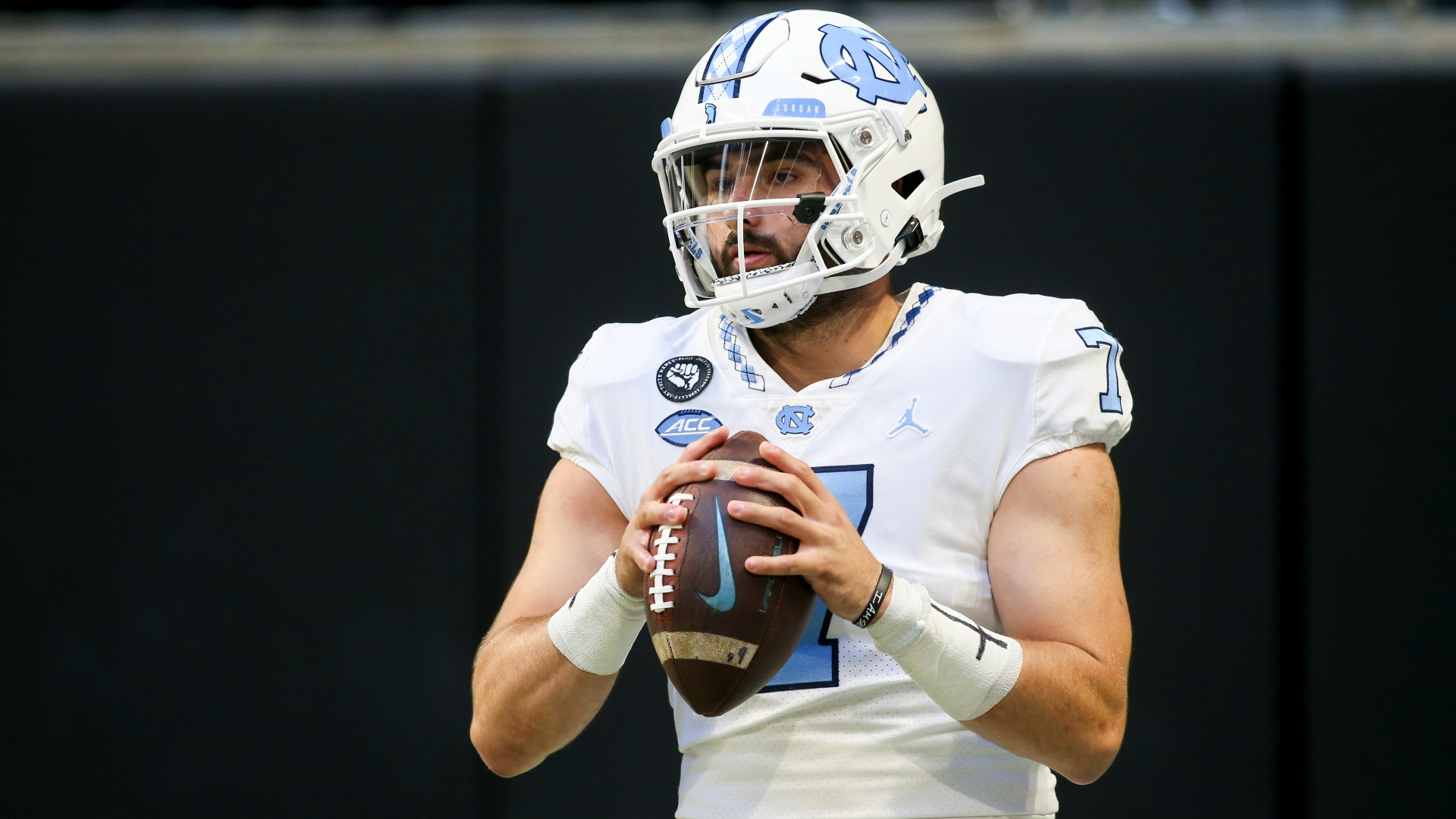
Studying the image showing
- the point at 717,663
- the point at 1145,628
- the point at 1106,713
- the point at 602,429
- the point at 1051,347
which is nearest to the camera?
the point at 717,663

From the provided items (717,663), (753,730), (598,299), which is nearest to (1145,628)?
(598,299)

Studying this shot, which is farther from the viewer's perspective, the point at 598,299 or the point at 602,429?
the point at 598,299

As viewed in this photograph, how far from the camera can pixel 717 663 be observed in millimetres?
1256

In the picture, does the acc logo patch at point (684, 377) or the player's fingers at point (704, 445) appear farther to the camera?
the acc logo patch at point (684, 377)

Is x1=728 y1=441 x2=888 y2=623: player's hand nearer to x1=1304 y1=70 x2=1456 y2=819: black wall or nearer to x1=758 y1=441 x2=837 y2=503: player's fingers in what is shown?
x1=758 y1=441 x2=837 y2=503: player's fingers

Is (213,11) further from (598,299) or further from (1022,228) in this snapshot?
(1022,228)

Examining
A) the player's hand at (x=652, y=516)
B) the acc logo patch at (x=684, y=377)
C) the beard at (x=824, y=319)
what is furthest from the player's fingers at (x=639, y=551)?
the beard at (x=824, y=319)

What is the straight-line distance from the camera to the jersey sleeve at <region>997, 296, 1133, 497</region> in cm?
145

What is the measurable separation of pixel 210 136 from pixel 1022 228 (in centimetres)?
173

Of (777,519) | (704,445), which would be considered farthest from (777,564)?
(704,445)

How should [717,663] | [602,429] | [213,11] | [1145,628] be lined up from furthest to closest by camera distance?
[213,11], [1145,628], [602,429], [717,663]

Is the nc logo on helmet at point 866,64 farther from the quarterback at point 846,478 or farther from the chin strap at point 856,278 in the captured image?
the chin strap at point 856,278

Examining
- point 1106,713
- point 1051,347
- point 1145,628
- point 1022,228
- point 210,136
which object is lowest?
point 1145,628

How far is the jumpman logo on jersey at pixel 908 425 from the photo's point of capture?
1.47m
